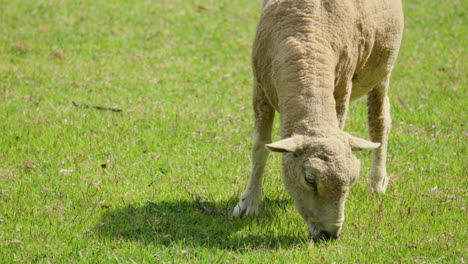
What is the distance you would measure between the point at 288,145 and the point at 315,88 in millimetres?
580

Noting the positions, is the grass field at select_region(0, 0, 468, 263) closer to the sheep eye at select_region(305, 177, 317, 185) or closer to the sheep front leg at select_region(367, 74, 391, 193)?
the sheep front leg at select_region(367, 74, 391, 193)

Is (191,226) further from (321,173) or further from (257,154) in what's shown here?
(321,173)

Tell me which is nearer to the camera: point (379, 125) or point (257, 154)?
point (257, 154)

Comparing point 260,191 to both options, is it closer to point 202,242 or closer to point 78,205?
point 202,242

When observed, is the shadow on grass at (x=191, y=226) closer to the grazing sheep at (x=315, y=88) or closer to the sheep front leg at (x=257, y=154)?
the sheep front leg at (x=257, y=154)

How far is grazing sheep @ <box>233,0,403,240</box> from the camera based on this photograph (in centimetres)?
514

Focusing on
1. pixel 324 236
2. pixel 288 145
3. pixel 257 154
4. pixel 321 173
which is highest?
pixel 288 145

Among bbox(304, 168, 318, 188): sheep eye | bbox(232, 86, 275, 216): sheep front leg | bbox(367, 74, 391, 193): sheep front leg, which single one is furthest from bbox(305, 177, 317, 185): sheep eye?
bbox(367, 74, 391, 193): sheep front leg

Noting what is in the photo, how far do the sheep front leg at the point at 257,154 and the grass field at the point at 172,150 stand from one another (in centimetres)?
16

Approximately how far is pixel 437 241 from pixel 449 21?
412 inches

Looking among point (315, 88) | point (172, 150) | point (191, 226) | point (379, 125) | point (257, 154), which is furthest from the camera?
point (172, 150)

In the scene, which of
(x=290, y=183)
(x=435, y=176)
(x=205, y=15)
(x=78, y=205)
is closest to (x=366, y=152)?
(x=435, y=176)

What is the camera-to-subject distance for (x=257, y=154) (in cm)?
648

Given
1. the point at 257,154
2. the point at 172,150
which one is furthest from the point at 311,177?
the point at 172,150
